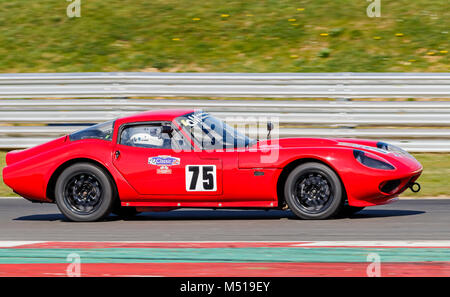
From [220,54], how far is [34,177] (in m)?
7.85

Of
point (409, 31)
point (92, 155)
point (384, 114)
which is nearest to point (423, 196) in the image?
point (384, 114)

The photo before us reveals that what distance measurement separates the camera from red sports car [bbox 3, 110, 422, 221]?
7516 millimetres

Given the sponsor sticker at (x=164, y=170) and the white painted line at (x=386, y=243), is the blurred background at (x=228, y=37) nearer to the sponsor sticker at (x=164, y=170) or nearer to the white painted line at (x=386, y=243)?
the sponsor sticker at (x=164, y=170)

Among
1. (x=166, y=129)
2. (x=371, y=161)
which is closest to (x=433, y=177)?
(x=371, y=161)

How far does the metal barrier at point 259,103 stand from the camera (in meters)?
12.2

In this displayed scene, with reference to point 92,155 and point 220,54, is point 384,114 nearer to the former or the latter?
point 220,54

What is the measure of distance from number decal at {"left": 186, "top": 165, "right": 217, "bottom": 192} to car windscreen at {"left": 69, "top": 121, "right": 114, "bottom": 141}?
3.39ft

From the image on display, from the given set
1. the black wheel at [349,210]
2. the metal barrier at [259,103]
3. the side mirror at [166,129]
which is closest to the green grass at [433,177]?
the metal barrier at [259,103]

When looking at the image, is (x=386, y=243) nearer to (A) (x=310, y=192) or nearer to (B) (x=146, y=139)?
(A) (x=310, y=192)

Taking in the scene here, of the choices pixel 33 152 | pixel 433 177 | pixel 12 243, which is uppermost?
pixel 33 152

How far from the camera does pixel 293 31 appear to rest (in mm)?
15812

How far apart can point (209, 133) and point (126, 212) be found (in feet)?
4.73

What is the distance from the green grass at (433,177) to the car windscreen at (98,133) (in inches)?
103

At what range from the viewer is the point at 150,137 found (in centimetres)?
805
